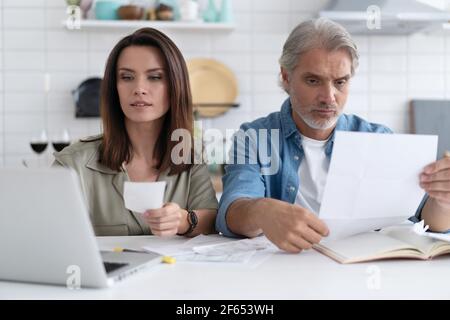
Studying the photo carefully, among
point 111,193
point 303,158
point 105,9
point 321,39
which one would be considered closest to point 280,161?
point 303,158

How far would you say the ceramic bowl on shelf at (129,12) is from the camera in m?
3.06

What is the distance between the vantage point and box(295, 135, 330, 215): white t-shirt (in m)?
1.72

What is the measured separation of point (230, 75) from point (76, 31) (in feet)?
2.90

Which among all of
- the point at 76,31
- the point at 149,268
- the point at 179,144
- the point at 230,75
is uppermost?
the point at 76,31

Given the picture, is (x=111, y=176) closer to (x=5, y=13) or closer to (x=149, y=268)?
(x=149, y=268)

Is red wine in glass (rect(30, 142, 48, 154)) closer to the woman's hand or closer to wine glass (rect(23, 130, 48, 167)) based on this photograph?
wine glass (rect(23, 130, 48, 167))

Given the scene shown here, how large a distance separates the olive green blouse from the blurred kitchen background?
1.45m

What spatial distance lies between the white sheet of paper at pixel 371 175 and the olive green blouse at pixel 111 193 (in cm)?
51

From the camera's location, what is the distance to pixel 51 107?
3.23 m

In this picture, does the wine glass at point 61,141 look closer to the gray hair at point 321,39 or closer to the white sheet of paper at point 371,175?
the gray hair at point 321,39

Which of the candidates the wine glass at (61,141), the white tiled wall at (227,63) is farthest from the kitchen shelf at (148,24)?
the wine glass at (61,141)

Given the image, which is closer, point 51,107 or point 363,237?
point 363,237
